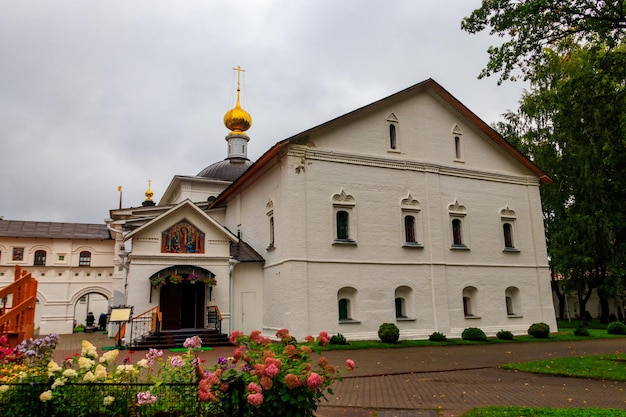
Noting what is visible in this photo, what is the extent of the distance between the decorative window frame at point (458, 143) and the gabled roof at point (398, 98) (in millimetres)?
788

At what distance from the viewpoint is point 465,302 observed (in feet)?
72.8

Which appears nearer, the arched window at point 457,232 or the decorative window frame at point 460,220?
the decorative window frame at point 460,220

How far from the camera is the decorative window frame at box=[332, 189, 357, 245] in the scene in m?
19.8

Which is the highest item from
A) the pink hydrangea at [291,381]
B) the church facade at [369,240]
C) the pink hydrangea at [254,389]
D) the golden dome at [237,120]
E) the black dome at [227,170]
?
the golden dome at [237,120]

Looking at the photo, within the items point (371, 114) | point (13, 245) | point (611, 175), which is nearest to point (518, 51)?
point (371, 114)

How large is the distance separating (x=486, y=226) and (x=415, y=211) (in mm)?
4023

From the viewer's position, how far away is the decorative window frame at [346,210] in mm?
19844

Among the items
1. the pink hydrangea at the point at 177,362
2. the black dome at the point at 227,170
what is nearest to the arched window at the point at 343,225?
the pink hydrangea at the point at 177,362

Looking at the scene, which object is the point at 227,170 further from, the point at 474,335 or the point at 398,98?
the point at 474,335

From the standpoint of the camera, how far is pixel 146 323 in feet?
64.7

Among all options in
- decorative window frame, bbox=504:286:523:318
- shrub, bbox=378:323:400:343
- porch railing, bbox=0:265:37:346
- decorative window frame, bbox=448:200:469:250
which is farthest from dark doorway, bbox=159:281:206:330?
decorative window frame, bbox=504:286:523:318

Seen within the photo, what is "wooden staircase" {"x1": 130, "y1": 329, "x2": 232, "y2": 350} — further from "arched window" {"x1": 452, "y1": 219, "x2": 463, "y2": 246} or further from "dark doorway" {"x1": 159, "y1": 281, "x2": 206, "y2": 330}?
"arched window" {"x1": 452, "y1": 219, "x2": 463, "y2": 246}

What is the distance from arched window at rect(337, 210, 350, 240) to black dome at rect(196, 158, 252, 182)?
1661 cm

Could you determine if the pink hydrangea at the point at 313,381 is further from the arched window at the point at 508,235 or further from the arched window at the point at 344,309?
the arched window at the point at 508,235
